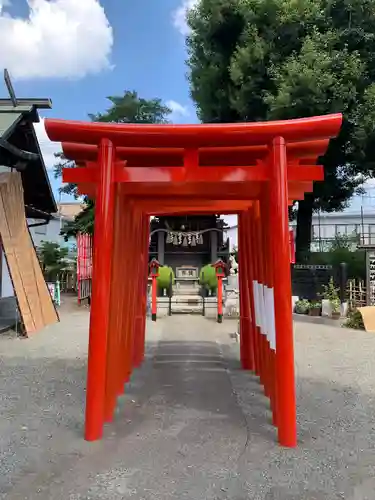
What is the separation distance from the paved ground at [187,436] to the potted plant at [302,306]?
5091 millimetres

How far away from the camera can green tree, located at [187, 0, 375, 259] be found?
13578 mm

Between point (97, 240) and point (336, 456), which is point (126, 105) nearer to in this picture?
point (97, 240)


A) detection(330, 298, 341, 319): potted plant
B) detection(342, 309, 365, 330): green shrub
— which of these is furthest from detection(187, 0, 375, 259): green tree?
detection(342, 309, 365, 330): green shrub

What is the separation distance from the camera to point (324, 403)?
5.32m

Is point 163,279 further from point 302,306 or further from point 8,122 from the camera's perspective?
point 8,122

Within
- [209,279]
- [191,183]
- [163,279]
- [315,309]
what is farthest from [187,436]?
[209,279]

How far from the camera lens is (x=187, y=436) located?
13.7 ft

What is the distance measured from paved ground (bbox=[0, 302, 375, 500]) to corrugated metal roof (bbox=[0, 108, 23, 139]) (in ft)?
15.7

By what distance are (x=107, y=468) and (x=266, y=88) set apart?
1400cm

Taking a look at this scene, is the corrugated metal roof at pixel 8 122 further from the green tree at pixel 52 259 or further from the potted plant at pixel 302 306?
the green tree at pixel 52 259

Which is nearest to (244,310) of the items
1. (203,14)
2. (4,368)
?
(4,368)

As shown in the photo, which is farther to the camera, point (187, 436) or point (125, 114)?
point (125, 114)

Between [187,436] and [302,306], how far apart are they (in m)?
9.45

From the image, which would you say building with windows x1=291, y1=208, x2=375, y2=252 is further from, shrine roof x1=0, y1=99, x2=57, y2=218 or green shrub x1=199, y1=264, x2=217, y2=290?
shrine roof x1=0, y1=99, x2=57, y2=218
